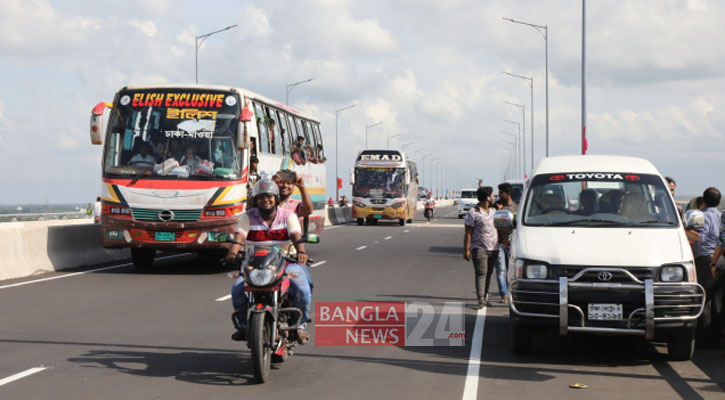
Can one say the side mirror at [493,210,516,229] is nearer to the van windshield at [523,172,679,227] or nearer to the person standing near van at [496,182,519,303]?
the van windshield at [523,172,679,227]

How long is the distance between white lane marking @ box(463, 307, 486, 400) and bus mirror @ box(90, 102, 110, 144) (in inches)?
345

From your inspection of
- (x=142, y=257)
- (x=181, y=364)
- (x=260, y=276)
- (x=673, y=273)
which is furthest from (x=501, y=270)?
(x=142, y=257)

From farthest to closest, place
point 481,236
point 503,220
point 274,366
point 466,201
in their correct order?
point 466,201 → point 481,236 → point 503,220 → point 274,366

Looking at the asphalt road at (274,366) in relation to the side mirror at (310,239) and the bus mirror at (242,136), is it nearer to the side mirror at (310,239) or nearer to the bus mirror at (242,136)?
the side mirror at (310,239)

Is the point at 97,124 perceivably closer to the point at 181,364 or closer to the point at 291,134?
the point at 291,134

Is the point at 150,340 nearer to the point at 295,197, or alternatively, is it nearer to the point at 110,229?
the point at 110,229

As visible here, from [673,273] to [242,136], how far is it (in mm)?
10834

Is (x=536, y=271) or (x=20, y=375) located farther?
(x=536, y=271)

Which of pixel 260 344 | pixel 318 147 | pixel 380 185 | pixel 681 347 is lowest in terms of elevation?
pixel 681 347

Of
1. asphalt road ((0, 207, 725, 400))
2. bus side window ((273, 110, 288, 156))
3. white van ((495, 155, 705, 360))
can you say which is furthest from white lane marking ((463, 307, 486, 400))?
bus side window ((273, 110, 288, 156))

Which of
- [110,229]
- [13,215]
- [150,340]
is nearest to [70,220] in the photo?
[13,215]

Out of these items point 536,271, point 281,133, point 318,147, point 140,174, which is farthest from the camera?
point 318,147

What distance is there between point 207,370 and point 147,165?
34.2ft

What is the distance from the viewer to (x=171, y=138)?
18188 millimetres
